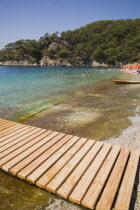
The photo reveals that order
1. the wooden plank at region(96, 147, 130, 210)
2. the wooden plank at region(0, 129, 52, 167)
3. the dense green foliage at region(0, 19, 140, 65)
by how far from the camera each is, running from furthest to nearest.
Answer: the dense green foliage at region(0, 19, 140, 65) < the wooden plank at region(0, 129, 52, 167) < the wooden plank at region(96, 147, 130, 210)

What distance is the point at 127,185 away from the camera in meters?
3.65

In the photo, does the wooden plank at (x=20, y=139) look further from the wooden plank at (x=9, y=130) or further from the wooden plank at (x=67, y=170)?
the wooden plank at (x=67, y=170)

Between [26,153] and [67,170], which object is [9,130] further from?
[67,170]

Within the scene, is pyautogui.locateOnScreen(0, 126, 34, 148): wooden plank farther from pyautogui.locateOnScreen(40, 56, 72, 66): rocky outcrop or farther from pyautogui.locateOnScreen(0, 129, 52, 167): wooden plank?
pyautogui.locateOnScreen(40, 56, 72, 66): rocky outcrop

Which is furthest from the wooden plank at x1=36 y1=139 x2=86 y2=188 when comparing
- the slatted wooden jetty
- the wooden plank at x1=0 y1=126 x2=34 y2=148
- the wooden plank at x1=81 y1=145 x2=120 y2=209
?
the wooden plank at x1=0 y1=126 x2=34 y2=148

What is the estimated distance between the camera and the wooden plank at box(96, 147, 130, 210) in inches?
121

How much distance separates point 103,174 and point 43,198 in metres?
1.58

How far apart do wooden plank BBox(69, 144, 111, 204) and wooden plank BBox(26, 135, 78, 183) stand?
3.30 ft

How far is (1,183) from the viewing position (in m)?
4.13

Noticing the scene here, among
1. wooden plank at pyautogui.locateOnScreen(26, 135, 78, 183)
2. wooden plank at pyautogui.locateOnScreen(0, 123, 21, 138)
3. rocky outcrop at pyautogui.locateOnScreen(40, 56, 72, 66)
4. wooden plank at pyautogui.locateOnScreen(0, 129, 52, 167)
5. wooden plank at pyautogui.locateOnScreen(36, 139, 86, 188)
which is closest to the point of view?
wooden plank at pyautogui.locateOnScreen(36, 139, 86, 188)

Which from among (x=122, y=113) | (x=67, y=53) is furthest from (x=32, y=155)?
(x=67, y=53)

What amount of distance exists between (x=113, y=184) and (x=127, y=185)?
35 cm

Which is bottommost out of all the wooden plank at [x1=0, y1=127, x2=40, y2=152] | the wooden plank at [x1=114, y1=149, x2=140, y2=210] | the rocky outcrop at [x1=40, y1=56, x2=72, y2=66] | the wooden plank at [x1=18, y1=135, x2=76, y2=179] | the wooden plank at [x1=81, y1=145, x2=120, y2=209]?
the wooden plank at [x1=114, y1=149, x2=140, y2=210]

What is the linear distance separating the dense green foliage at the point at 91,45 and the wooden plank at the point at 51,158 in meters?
111
